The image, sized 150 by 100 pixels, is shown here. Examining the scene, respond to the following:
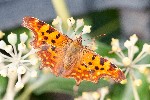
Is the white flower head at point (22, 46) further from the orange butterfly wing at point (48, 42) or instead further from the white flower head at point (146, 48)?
the white flower head at point (146, 48)

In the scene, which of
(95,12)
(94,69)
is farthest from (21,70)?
(95,12)

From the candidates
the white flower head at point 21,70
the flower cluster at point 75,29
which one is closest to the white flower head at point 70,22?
the flower cluster at point 75,29

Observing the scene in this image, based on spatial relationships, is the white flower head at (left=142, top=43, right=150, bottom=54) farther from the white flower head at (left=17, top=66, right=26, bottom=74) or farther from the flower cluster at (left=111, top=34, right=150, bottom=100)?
the white flower head at (left=17, top=66, right=26, bottom=74)

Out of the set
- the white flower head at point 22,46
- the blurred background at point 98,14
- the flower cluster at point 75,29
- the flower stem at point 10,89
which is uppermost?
the blurred background at point 98,14

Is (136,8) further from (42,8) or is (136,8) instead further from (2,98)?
(2,98)

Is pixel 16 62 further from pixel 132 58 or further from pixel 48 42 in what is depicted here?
pixel 132 58

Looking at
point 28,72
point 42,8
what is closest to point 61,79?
point 28,72

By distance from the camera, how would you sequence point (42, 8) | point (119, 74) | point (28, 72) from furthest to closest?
point (42, 8), point (28, 72), point (119, 74)

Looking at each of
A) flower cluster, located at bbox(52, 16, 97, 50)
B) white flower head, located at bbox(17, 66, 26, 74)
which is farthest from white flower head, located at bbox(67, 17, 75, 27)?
white flower head, located at bbox(17, 66, 26, 74)
